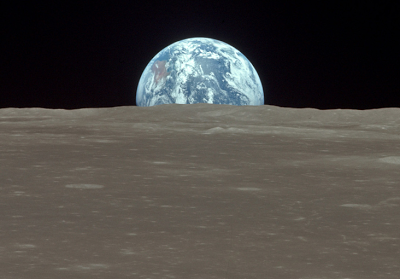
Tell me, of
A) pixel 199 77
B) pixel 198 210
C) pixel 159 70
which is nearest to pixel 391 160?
pixel 198 210

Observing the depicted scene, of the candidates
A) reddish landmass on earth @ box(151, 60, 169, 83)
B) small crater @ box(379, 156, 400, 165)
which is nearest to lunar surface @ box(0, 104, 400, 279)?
small crater @ box(379, 156, 400, 165)

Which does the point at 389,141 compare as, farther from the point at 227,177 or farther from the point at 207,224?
the point at 207,224

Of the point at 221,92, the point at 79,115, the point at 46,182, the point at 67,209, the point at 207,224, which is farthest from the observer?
the point at 221,92

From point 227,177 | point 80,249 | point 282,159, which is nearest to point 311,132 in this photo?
point 282,159

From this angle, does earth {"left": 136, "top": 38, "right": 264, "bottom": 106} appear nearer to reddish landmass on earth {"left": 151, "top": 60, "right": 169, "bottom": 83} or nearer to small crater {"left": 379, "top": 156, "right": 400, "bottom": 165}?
reddish landmass on earth {"left": 151, "top": 60, "right": 169, "bottom": 83}

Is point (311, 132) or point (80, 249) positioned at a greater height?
point (80, 249)
